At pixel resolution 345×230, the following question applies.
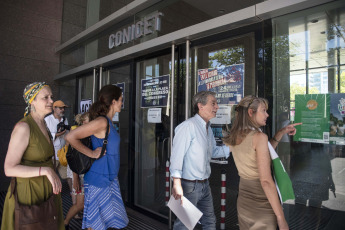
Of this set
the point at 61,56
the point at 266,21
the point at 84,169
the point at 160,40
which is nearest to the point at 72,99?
the point at 61,56

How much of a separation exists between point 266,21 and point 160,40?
1.71 m

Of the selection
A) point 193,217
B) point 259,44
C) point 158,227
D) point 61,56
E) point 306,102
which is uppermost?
point 61,56

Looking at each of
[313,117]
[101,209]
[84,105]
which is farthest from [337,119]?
[84,105]

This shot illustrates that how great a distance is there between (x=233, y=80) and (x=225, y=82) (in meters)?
0.13

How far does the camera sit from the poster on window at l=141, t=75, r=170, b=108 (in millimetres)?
4332

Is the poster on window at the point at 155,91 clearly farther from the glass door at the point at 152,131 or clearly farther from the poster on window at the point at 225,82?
the poster on window at the point at 225,82

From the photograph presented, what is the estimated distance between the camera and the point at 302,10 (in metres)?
2.82

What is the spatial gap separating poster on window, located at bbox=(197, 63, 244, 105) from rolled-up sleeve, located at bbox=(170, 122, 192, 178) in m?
1.18

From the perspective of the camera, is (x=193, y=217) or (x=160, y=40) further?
(x=160, y=40)

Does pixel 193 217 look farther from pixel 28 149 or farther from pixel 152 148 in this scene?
pixel 152 148

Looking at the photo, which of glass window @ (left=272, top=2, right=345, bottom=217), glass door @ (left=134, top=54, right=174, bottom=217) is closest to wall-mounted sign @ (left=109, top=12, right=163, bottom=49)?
glass door @ (left=134, top=54, right=174, bottom=217)

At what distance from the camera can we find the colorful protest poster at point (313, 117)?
9.17ft

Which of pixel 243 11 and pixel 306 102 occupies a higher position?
pixel 243 11

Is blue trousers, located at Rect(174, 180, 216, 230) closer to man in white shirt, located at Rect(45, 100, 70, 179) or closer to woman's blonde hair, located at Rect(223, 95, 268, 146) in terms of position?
woman's blonde hair, located at Rect(223, 95, 268, 146)
